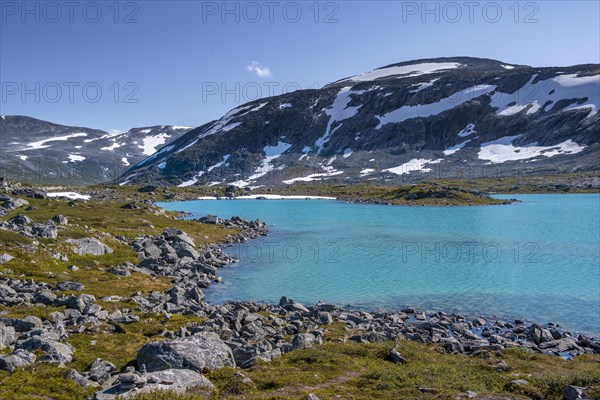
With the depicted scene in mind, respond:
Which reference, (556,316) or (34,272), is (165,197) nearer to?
(34,272)

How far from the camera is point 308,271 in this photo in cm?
4912

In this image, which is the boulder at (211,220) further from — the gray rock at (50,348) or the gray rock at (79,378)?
the gray rock at (79,378)

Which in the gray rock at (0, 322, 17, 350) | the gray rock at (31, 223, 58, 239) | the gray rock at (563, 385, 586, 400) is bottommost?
the gray rock at (563, 385, 586, 400)

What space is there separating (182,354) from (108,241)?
39.3 metres

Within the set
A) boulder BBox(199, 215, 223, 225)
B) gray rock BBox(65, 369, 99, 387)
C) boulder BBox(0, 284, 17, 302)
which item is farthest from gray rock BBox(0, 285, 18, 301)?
boulder BBox(199, 215, 223, 225)

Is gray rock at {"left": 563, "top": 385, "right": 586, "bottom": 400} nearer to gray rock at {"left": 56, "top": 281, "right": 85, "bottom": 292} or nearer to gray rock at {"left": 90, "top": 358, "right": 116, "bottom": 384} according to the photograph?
gray rock at {"left": 90, "top": 358, "right": 116, "bottom": 384}

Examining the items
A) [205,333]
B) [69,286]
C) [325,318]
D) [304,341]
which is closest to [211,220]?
[69,286]

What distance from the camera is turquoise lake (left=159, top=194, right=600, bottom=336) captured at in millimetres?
36438

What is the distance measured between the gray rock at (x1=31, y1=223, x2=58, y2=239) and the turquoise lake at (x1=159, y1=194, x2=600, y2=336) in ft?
61.8

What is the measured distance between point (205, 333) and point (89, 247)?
3086 cm

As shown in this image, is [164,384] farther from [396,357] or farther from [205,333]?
[396,357]

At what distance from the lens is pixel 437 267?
164ft

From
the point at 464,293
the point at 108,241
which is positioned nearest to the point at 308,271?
the point at 464,293

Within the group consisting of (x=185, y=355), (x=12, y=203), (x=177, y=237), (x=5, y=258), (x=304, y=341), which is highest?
(x=12, y=203)
